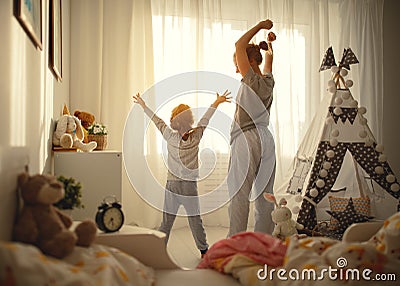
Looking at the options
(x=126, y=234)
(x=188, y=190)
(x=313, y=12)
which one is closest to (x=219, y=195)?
(x=188, y=190)

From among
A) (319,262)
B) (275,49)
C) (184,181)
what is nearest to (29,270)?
(319,262)

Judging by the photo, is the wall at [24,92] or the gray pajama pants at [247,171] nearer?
the wall at [24,92]

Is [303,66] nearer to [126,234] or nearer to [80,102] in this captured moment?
[80,102]

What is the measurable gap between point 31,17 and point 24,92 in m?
0.31

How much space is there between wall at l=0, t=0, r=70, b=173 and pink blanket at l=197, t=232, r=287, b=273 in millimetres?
766

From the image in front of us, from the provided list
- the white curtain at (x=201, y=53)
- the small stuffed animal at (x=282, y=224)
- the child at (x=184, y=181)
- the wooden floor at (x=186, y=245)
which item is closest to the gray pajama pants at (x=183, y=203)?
the child at (x=184, y=181)

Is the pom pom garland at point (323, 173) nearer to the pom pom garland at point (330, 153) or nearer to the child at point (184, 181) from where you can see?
the pom pom garland at point (330, 153)

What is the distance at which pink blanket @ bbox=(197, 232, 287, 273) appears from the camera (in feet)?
4.99

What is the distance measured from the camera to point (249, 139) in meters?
3.04

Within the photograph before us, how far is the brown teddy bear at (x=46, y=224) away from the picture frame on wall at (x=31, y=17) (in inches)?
20.5

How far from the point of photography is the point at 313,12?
14.9 feet

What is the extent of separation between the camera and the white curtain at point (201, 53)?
405 cm

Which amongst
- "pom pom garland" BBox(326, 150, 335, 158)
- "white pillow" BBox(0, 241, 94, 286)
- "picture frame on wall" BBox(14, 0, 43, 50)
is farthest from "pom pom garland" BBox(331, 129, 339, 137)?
"white pillow" BBox(0, 241, 94, 286)

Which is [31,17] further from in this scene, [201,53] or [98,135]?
[201,53]
